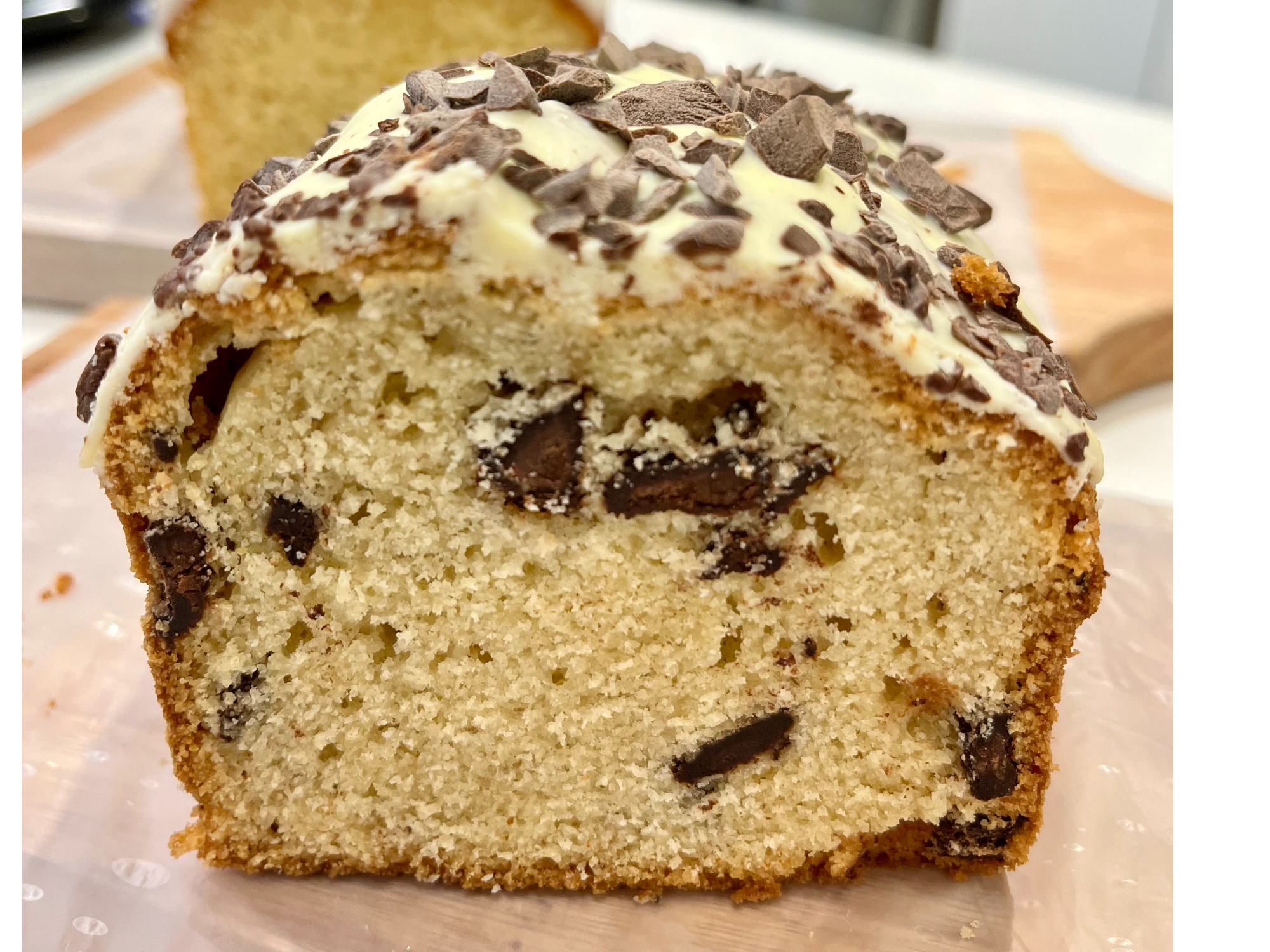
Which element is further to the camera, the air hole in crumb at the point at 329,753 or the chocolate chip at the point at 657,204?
the air hole in crumb at the point at 329,753

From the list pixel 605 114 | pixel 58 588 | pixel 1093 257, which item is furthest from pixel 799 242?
pixel 1093 257

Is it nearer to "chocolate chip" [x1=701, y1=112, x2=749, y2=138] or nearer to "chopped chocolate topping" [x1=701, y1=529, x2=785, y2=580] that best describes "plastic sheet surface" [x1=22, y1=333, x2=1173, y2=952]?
A: "chopped chocolate topping" [x1=701, y1=529, x2=785, y2=580]

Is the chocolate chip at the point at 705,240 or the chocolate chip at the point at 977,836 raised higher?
the chocolate chip at the point at 705,240

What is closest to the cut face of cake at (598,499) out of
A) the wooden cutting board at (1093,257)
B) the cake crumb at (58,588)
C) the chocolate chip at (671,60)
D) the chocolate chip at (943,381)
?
the chocolate chip at (943,381)

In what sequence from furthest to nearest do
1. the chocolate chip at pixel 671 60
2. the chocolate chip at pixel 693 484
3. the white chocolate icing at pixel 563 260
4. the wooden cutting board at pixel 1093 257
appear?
1. the wooden cutting board at pixel 1093 257
2. the chocolate chip at pixel 671 60
3. the chocolate chip at pixel 693 484
4. the white chocolate icing at pixel 563 260

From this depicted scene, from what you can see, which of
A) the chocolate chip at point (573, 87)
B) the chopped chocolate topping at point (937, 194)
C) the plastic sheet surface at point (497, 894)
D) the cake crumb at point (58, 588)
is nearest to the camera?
the chocolate chip at point (573, 87)

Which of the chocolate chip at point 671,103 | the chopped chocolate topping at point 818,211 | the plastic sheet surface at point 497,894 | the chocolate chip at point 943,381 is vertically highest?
the chocolate chip at point 671,103

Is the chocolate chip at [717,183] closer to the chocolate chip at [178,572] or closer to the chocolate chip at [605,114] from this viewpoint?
the chocolate chip at [605,114]

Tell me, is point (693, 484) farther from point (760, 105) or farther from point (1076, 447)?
point (760, 105)
